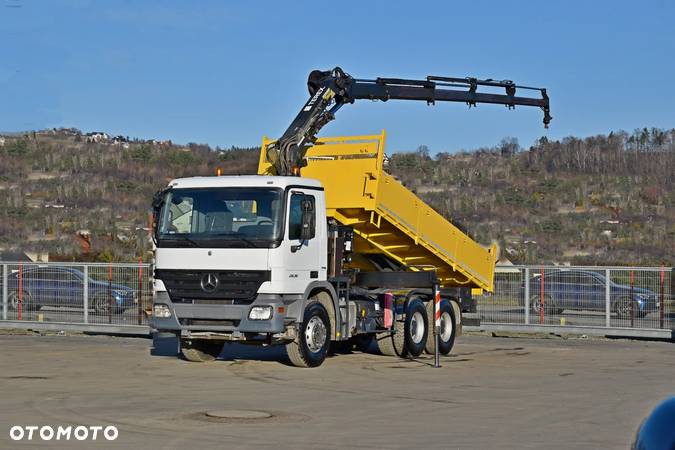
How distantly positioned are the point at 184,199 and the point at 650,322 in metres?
13.2

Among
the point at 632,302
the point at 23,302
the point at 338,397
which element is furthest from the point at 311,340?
the point at 23,302

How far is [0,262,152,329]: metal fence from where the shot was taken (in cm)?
2758

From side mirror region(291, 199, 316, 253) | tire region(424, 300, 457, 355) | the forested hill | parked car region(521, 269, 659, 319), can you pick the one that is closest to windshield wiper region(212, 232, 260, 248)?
side mirror region(291, 199, 316, 253)

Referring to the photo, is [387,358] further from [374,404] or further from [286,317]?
[374,404]

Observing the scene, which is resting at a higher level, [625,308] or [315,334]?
[625,308]

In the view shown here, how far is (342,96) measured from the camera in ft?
71.7

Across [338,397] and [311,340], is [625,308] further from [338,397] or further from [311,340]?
[338,397]

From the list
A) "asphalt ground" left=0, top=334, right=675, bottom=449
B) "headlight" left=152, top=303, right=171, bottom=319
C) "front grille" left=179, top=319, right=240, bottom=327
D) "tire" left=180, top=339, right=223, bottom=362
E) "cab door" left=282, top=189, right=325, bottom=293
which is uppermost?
"cab door" left=282, top=189, right=325, bottom=293

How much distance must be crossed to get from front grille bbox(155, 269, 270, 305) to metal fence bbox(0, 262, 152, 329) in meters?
9.63

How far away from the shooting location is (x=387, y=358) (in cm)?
2062

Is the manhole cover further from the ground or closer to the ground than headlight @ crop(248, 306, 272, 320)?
closer to the ground

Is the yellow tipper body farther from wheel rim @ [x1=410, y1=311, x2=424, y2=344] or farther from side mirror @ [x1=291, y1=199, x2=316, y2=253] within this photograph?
side mirror @ [x1=291, y1=199, x2=316, y2=253]

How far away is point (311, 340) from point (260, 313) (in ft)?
3.89

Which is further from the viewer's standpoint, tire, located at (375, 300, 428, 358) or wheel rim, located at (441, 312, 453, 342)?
wheel rim, located at (441, 312, 453, 342)
